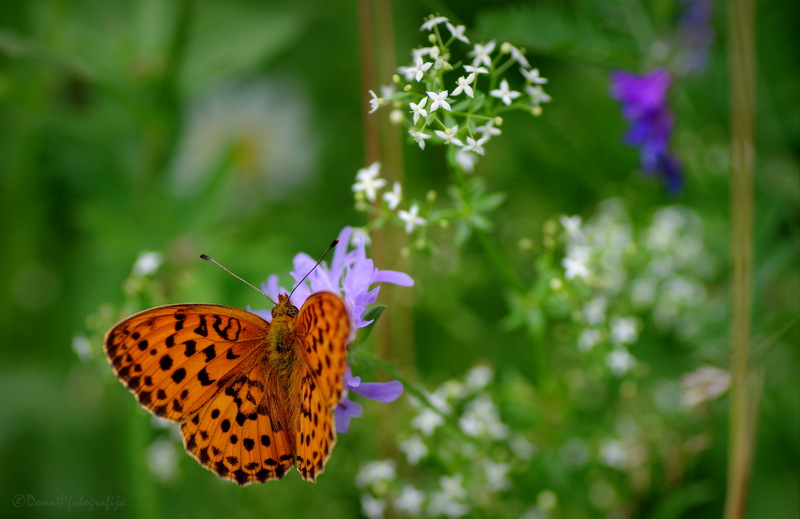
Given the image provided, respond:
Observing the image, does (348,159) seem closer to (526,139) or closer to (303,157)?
(303,157)

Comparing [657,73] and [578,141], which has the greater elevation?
[578,141]

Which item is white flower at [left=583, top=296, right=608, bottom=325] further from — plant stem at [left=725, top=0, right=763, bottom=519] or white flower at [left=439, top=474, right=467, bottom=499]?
white flower at [left=439, top=474, right=467, bottom=499]

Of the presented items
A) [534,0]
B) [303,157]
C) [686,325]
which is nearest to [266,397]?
[686,325]

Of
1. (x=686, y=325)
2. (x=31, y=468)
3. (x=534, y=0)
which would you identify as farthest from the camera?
(x=31, y=468)

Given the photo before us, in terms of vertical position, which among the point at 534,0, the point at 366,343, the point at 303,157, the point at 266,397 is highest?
the point at 303,157

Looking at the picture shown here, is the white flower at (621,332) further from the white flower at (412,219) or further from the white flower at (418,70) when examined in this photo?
the white flower at (418,70)

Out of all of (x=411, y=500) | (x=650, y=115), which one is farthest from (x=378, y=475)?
(x=650, y=115)

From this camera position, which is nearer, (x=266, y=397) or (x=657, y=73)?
(x=266, y=397)
